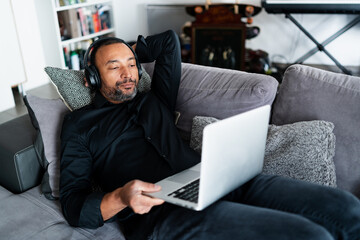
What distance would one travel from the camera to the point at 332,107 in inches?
58.6

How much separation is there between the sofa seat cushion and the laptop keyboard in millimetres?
343

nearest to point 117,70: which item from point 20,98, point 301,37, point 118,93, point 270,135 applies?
point 118,93

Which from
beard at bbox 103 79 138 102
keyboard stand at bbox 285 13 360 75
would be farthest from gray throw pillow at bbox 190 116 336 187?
keyboard stand at bbox 285 13 360 75

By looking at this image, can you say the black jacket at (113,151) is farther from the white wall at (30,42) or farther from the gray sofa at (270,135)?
the white wall at (30,42)

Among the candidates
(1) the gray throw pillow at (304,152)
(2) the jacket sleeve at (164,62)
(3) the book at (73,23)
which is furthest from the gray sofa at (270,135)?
(3) the book at (73,23)

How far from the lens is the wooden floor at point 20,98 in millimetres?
3289

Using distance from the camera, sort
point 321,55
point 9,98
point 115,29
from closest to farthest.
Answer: point 9,98 < point 321,55 < point 115,29

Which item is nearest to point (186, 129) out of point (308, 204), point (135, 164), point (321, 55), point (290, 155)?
point (135, 164)

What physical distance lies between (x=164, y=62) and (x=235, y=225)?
33.2 inches

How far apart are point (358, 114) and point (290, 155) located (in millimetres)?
326

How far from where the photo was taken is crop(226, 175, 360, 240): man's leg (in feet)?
3.51

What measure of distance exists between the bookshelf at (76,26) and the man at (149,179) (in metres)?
2.45

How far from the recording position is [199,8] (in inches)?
148

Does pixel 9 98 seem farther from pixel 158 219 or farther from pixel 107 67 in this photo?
pixel 158 219
